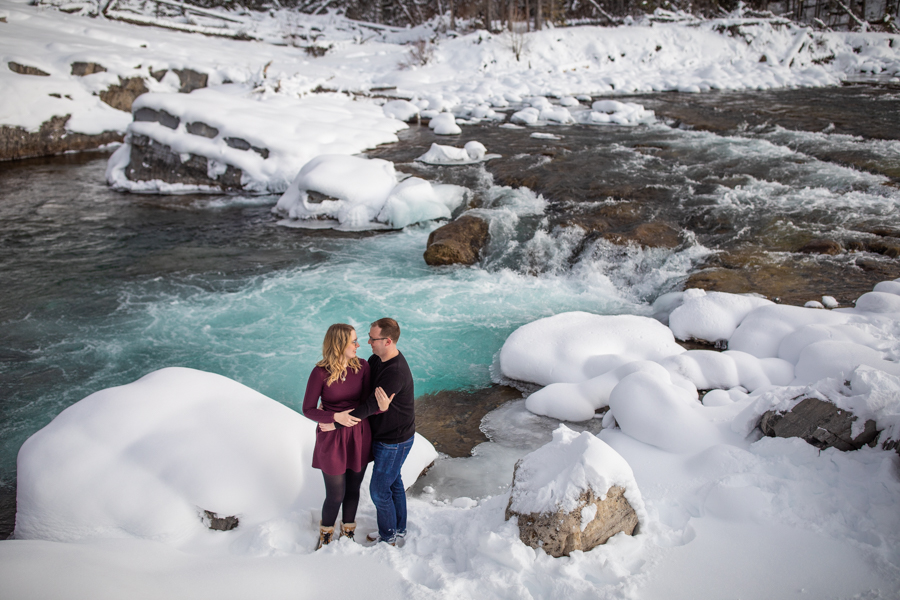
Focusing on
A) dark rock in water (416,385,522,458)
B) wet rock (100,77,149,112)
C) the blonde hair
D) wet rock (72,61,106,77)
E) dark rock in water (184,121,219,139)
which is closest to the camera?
the blonde hair

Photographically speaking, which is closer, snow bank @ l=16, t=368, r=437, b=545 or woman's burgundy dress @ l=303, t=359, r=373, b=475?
woman's burgundy dress @ l=303, t=359, r=373, b=475

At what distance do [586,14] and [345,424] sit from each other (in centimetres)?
4185

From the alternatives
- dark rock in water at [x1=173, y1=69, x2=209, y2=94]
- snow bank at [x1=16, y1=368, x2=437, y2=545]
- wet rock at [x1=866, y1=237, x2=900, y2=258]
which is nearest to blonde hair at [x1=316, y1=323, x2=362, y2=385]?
snow bank at [x1=16, y1=368, x2=437, y2=545]

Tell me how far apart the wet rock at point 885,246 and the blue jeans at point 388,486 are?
Result: 7150 millimetres

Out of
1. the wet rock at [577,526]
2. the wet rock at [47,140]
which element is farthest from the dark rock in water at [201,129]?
the wet rock at [577,526]

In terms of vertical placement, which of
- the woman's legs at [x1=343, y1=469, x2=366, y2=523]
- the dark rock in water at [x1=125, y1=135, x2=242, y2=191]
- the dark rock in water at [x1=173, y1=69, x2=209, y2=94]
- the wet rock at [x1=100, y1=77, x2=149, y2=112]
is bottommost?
the woman's legs at [x1=343, y1=469, x2=366, y2=523]

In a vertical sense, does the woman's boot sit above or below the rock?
below

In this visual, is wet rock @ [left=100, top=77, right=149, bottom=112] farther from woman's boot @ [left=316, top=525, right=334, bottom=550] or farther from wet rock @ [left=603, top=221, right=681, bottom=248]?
woman's boot @ [left=316, top=525, right=334, bottom=550]

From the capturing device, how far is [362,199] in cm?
1016

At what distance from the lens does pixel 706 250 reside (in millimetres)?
7676

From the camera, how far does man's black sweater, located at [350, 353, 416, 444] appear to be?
9.59 feet

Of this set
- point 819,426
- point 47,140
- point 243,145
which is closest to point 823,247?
point 819,426

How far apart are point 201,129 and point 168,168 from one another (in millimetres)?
1174

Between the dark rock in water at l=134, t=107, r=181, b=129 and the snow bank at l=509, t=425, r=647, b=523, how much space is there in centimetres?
1247
